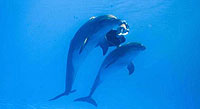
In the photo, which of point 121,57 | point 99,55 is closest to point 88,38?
point 121,57

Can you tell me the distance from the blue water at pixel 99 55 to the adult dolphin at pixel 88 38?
6.89 m

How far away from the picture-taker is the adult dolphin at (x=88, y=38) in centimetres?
630

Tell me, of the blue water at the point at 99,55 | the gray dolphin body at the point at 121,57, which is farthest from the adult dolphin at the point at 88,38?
the blue water at the point at 99,55

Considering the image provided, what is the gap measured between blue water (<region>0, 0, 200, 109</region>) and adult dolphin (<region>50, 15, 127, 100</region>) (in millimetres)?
6894

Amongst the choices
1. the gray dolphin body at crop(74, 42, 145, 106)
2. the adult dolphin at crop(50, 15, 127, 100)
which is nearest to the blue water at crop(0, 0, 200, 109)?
the gray dolphin body at crop(74, 42, 145, 106)

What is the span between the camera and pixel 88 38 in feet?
21.4

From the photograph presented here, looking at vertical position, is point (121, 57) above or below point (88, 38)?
below

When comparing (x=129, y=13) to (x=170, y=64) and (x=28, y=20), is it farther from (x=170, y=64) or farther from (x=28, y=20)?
(x=170, y=64)

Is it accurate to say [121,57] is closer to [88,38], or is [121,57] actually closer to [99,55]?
[88,38]

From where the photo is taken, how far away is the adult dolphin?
630 cm

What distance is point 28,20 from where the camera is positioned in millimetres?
15539

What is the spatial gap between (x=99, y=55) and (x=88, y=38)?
14.3 meters

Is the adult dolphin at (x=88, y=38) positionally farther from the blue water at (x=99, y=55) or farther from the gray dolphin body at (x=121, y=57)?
the blue water at (x=99, y=55)

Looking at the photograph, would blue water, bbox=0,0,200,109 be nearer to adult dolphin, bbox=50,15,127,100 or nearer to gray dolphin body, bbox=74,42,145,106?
gray dolphin body, bbox=74,42,145,106
